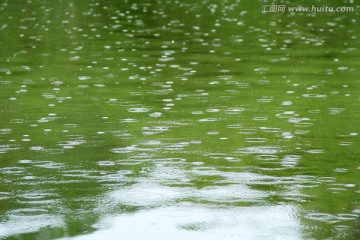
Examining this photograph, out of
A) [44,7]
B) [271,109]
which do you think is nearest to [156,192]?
[271,109]

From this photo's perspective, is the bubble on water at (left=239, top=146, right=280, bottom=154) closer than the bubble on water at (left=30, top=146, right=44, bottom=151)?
Yes

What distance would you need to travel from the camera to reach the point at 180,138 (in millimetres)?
15266

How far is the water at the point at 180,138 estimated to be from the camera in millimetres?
10828

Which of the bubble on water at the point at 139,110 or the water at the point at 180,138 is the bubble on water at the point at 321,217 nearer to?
the water at the point at 180,138

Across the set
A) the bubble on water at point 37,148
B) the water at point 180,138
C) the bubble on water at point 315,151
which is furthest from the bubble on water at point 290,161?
the bubble on water at point 37,148

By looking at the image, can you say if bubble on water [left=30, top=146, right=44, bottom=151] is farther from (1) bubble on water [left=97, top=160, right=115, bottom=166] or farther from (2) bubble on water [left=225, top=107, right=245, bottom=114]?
(2) bubble on water [left=225, top=107, right=245, bottom=114]

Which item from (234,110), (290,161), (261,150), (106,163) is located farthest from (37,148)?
(234,110)

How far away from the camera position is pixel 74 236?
1008cm

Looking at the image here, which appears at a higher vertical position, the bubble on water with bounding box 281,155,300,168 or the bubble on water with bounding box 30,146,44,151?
the bubble on water with bounding box 281,155,300,168

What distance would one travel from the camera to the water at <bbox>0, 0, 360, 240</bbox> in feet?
35.5

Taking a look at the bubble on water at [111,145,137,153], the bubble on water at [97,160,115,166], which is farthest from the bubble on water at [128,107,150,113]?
the bubble on water at [97,160,115,166]

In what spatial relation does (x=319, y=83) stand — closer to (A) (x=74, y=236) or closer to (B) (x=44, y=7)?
(A) (x=74, y=236)

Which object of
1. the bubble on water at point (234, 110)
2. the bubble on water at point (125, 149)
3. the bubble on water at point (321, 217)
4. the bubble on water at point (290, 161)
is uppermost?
the bubble on water at point (321, 217)

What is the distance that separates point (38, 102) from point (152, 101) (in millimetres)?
2494
